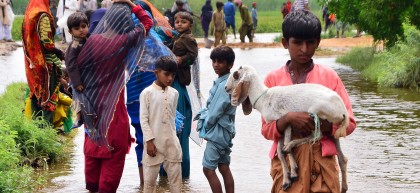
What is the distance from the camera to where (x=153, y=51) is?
26.9 ft

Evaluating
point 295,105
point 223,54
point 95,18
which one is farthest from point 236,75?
point 95,18

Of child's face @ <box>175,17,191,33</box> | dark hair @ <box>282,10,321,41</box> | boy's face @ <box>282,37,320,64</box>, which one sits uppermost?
dark hair @ <box>282,10,321,41</box>

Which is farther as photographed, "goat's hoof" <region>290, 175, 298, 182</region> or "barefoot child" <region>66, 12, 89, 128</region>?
"barefoot child" <region>66, 12, 89, 128</region>

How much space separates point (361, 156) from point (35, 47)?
3522 mm

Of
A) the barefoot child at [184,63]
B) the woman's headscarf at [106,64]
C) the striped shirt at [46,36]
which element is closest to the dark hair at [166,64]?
the woman's headscarf at [106,64]

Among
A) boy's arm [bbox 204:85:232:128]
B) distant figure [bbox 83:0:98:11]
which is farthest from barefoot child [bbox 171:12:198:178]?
distant figure [bbox 83:0:98:11]

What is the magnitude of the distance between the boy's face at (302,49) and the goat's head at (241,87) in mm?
345

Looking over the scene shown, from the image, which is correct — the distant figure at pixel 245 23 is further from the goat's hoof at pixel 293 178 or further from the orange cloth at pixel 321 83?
the goat's hoof at pixel 293 178

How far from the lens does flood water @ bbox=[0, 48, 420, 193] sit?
27.5 feet

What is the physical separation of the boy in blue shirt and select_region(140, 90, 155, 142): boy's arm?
0.48m

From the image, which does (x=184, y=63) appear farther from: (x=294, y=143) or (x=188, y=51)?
(x=294, y=143)

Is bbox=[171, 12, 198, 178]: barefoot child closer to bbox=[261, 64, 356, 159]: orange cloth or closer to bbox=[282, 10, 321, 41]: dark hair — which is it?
bbox=[261, 64, 356, 159]: orange cloth

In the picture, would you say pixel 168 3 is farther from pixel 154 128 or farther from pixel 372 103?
pixel 154 128

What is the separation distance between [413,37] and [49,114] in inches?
309
